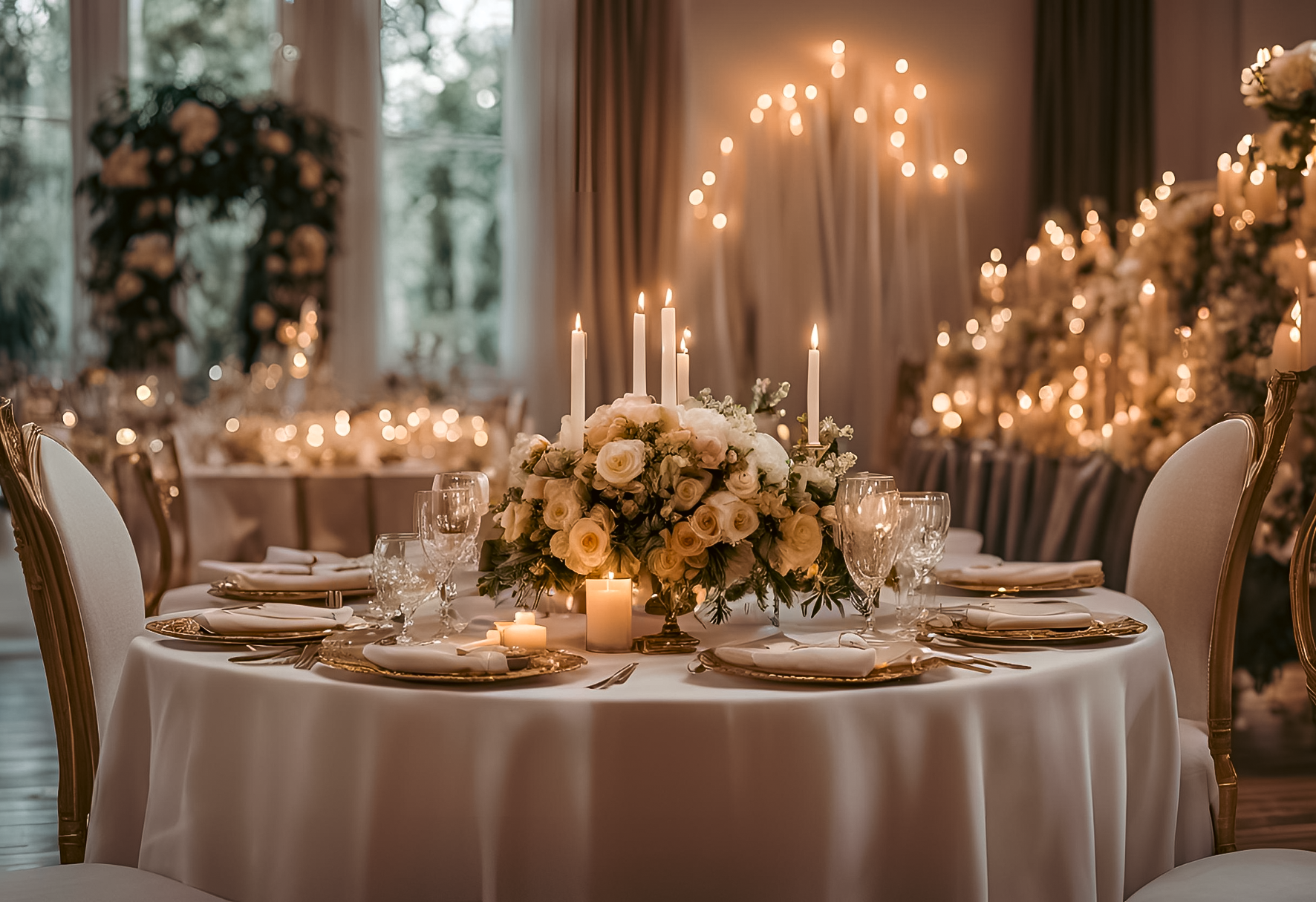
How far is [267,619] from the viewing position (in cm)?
156

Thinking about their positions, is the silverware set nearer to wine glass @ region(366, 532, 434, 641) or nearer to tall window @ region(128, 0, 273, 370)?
wine glass @ region(366, 532, 434, 641)

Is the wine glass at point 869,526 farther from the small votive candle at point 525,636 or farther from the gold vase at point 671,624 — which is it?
the small votive candle at point 525,636

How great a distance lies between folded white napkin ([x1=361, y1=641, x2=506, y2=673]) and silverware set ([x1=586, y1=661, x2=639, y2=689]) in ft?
0.35

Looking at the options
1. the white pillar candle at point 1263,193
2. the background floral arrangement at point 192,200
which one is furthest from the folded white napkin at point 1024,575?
the background floral arrangement at point 192,200

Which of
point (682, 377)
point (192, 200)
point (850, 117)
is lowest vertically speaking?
point (682, 377)

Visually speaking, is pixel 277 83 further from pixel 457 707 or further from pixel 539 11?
pixel 457 707

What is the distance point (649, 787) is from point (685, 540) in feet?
1.14

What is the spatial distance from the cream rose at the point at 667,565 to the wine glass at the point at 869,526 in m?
0.21

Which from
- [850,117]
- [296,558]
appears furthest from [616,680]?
[850,117]

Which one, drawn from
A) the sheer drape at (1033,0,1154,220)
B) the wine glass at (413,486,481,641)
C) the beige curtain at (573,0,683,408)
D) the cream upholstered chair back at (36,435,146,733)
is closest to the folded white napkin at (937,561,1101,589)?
the wine glass at (413,486,481,641)

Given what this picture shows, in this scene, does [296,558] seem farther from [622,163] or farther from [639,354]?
[622,163]

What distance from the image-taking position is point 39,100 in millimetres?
5586

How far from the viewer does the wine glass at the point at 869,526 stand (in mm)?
1409

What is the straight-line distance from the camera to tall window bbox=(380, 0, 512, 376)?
6.04 metres
